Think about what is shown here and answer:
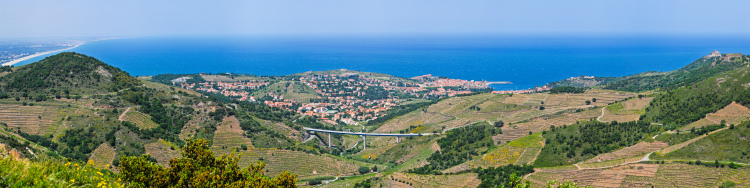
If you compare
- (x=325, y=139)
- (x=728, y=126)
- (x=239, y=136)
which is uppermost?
(x=728, y=126)

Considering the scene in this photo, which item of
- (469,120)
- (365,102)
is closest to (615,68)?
(365,102)

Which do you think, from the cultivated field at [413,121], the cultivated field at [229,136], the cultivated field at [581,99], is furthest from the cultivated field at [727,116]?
the cultivated field at [229,136]

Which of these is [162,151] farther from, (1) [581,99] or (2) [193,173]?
(1) [581,99]

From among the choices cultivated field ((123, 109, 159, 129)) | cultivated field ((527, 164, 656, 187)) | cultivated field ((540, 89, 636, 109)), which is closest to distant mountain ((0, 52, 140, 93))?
cultivated field ((123, 109, 159, 129))

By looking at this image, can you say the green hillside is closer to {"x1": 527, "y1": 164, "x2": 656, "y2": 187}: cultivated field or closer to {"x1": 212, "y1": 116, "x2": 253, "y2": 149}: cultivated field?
{"x1": 527, "y1": 164, "x2": 656, "y2": 187}: cultivated field

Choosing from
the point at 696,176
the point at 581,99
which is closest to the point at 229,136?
the point at 696,176

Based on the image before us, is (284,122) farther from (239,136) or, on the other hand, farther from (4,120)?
(4,120)
